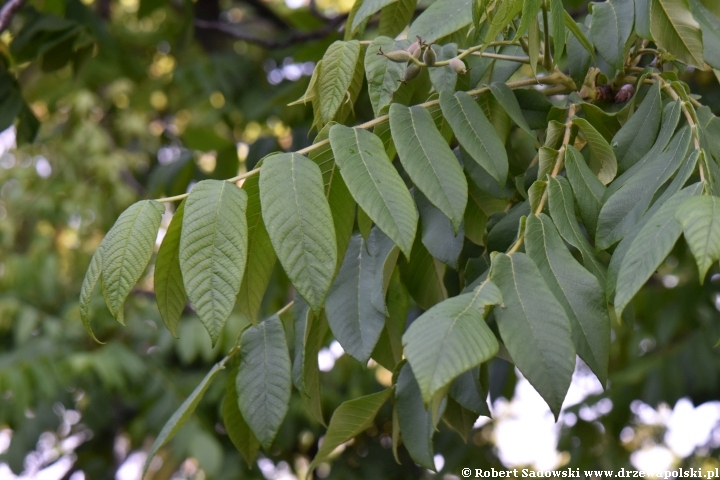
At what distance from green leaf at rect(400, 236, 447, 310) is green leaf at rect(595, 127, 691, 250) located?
327mm

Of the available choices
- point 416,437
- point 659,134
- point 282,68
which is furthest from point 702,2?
point 282,68

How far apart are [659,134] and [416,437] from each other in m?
0.58

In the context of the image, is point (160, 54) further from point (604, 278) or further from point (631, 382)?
point (604, 278)

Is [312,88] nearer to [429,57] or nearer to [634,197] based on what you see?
[429,57]

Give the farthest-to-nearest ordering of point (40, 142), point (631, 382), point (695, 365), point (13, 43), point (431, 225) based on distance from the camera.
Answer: point (40, 142), point (631, 382), point (695, 365), point (13, 43), point (431, 225)

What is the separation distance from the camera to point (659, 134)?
110cm

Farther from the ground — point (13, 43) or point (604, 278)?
point (604, 278)

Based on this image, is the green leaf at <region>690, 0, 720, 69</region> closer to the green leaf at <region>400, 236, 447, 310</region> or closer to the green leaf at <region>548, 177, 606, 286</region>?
the green leaf at <region>548, 177, 606, 286</region>

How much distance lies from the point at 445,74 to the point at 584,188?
1.09 ft

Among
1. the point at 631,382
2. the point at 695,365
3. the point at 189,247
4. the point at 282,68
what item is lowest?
the point at 631,382

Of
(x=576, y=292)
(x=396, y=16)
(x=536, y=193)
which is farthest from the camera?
(x=396, y=16)

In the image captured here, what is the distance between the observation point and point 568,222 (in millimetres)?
989

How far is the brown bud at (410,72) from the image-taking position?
3.78ft

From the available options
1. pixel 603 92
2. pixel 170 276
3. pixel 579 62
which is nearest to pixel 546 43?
pixel 579 62
